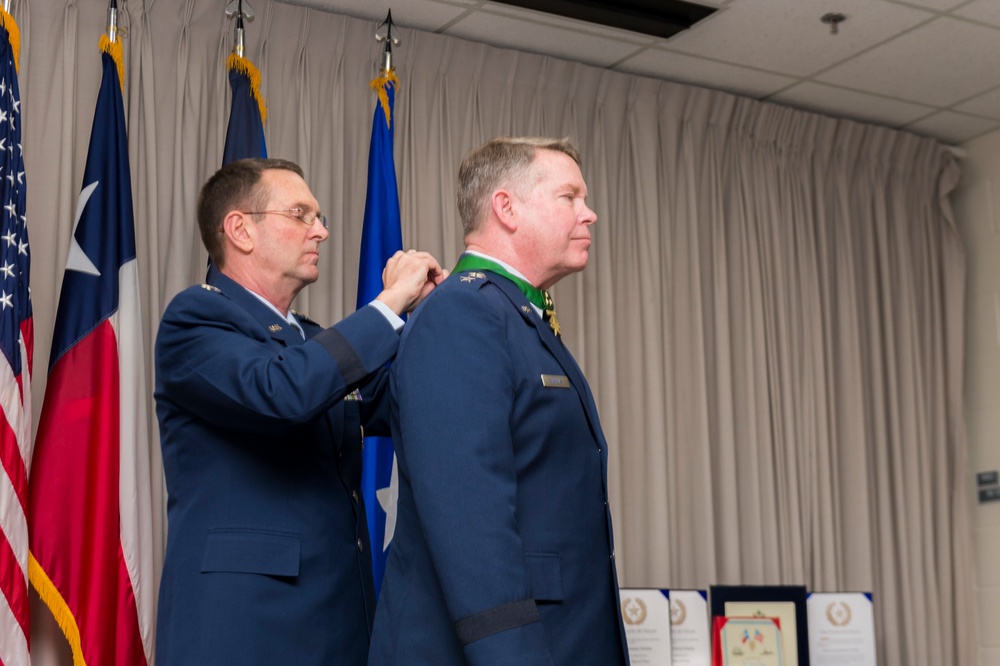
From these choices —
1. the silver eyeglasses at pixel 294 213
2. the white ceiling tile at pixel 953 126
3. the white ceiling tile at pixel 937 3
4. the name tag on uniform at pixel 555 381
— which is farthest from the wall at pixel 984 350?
the name tag on uniform at pixel 555 381

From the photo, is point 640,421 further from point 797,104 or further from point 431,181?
point 797,104

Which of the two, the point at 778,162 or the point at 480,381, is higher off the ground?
the point at 778,162

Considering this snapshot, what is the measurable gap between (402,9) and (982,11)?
196 centimetres

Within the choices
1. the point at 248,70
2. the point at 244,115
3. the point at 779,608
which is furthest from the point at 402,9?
the point at 779,608

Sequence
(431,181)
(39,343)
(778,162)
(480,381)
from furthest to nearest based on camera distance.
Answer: (778,162) < (431,181) < (39,343) < (480,381)

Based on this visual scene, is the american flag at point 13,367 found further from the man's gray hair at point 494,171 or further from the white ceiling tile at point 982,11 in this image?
the white ceiling tile at point 982,11

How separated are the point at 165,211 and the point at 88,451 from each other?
2.81 feet

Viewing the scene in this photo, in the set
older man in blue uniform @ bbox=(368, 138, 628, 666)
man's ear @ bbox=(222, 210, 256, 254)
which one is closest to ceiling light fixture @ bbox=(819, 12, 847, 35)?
man's ear @ bbox=(222, 210, 256, 254)

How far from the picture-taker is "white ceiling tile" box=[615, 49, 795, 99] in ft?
15.0

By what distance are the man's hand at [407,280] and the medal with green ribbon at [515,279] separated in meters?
0.21

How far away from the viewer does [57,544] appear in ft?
10.2

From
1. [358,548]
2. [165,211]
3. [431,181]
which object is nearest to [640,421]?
[431,181]

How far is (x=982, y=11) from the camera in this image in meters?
4.16

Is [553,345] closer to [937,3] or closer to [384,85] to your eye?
[384,85]
